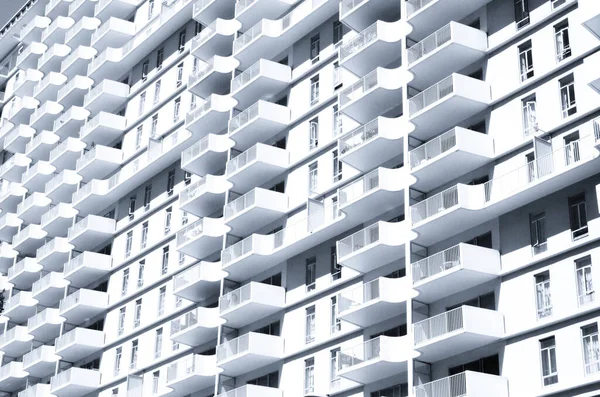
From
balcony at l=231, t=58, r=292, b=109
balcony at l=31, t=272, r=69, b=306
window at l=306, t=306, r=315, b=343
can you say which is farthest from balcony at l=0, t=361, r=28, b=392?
window at l=306, t=306, r=315, b=343

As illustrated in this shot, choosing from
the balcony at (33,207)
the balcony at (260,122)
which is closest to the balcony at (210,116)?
the balcony at (260,122)

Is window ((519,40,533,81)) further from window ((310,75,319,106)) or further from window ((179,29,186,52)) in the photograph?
window ((179,29,186,52))

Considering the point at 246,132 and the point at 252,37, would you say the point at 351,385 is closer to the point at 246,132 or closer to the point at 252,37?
the point at 246,132

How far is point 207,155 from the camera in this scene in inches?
2581

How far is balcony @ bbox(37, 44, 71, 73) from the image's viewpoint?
93.1m

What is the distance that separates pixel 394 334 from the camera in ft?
165

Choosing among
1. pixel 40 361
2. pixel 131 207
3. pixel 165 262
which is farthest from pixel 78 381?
pixel 131 207

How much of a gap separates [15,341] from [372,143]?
44184mm

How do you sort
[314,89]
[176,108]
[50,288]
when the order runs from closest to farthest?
[314,89] → [176,108] → [50,288]

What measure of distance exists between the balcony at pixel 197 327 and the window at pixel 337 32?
17772mm

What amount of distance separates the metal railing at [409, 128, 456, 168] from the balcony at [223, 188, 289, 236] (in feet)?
37.5

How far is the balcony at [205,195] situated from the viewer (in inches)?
2514

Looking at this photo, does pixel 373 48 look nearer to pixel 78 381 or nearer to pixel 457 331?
pixel 457 331

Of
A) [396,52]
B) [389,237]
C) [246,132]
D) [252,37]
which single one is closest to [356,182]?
[389,237]
